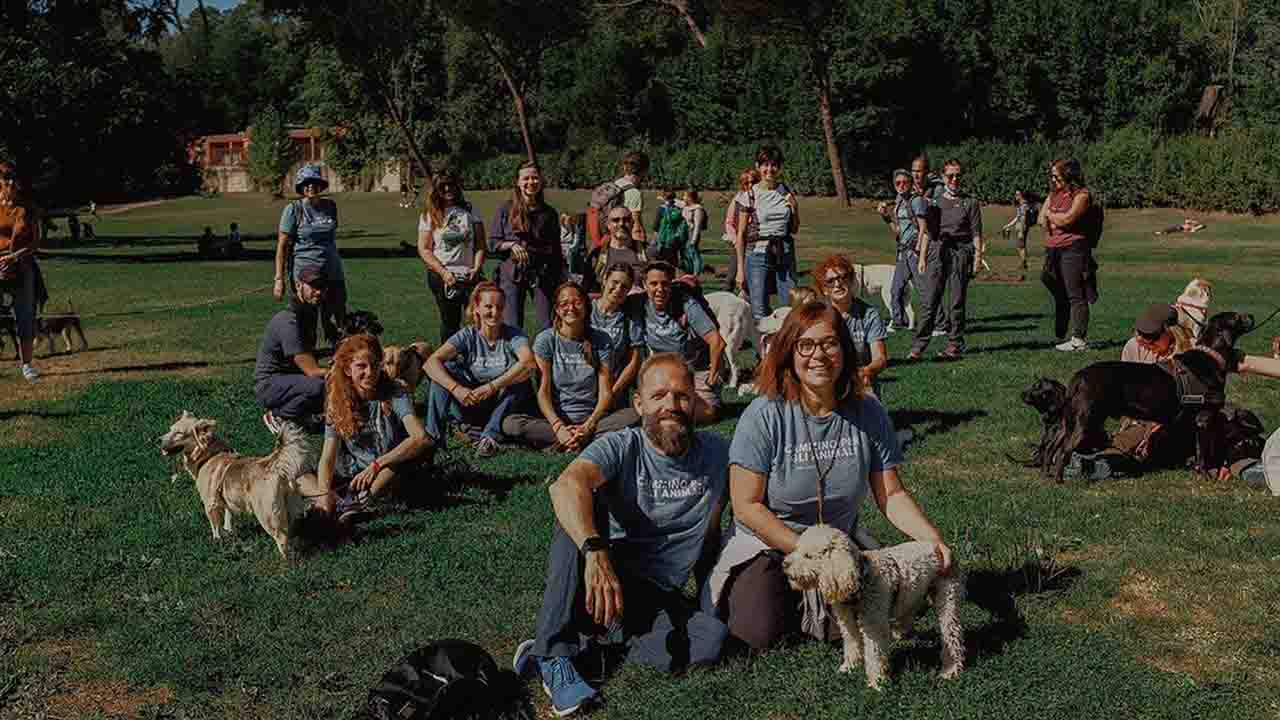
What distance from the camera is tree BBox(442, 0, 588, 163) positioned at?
234ft

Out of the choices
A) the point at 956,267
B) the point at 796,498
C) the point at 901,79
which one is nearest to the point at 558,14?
the point at 901,79

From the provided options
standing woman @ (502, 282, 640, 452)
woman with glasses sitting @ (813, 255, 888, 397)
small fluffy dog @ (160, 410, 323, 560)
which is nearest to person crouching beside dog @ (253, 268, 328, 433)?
standing woman @ (502, 282, 640, 452)

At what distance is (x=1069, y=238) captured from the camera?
517 inches

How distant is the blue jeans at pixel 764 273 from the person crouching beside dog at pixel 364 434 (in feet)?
17.9

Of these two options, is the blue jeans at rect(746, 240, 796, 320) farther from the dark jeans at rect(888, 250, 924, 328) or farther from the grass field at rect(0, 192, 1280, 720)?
→ the dark jeans at rect(888, 250, 924, 328)

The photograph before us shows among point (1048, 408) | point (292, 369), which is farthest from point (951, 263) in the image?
point (292, 369)

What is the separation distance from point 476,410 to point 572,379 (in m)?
0.92

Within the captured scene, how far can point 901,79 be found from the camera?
65812 mm

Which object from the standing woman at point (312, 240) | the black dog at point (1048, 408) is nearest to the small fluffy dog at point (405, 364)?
the standing woman at point (312, 240)

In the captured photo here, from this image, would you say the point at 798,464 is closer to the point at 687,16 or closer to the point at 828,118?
the point at 828,118

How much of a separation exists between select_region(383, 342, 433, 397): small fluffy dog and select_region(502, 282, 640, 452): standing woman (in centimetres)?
86

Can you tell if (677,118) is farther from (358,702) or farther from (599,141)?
(358,702)

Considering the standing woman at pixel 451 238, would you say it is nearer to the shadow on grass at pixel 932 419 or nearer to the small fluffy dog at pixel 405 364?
the small fluffy dog at pixel 405 364

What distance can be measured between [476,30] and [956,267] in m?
64.4
